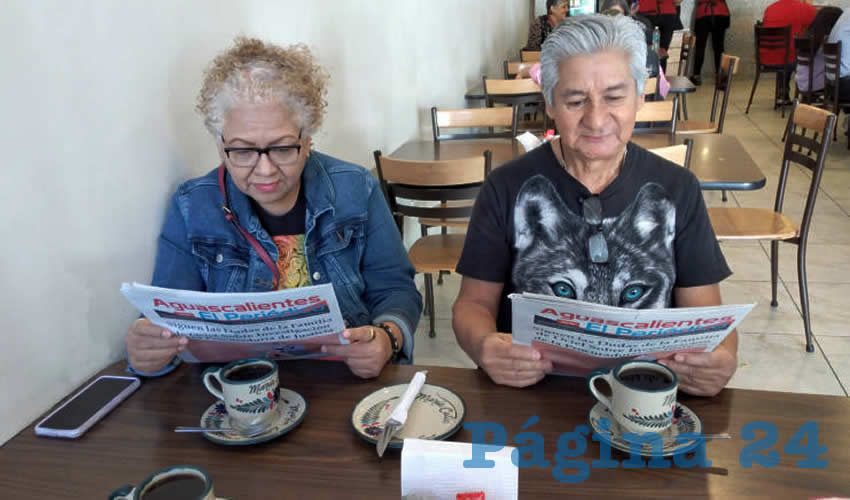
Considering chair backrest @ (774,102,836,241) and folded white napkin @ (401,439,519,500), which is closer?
folded white napkin @ (401,439,519,500)

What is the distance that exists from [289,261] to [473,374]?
58 centimetres

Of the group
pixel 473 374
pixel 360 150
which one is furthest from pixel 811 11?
pixel 473 374

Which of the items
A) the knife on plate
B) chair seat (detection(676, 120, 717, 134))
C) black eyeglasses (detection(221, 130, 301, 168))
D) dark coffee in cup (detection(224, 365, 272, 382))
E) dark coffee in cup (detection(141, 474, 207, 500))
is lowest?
chair seat (detection(676, 120, 717, 134))

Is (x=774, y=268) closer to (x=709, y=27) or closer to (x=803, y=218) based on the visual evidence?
(x=803, y=218)

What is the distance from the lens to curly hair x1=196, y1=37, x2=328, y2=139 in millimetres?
1392

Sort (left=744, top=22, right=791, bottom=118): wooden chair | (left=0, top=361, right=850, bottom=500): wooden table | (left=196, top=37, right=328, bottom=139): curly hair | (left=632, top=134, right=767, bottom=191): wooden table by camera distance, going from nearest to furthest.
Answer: (left=0, top=361, right=850, bottom=500): wooden table, (left=196, top=37, right=328, bottom=139): curly hair, (left=632, top=134, right=767, bottom=191): wooden table, (left=744, top=22, right=791, bottom=118): wooden chair

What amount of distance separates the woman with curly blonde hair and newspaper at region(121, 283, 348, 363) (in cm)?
6

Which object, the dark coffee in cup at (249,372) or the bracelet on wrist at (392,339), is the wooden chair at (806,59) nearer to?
the bracelet on wrist at (392,339)

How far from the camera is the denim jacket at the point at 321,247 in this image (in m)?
1.48

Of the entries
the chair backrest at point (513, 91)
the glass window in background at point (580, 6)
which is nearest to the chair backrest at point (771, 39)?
the glass window in background at point (580, 6)

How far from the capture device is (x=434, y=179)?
270cm

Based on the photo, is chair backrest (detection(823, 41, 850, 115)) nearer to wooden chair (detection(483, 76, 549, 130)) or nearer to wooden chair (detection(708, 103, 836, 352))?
wooden chair (detection(483, 76, 549, 130))

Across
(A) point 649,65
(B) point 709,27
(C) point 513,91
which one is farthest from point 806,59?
(B) point 709,27

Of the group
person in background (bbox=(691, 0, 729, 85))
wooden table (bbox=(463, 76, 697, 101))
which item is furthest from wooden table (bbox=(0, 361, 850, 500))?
person in background (bbox=(691, 0, 729, 85))
